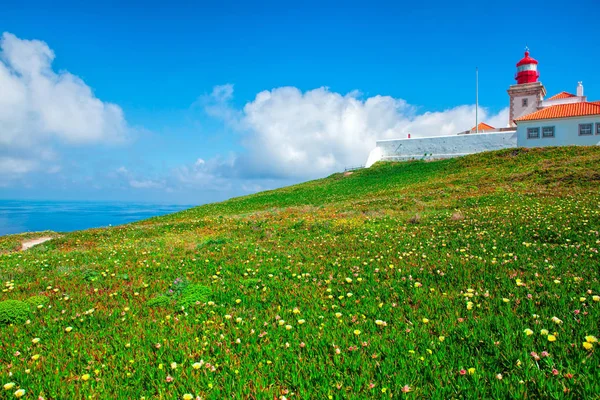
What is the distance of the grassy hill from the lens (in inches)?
159

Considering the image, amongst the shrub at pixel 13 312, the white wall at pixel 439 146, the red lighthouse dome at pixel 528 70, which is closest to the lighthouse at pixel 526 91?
the red lighthouse dome at pixel 528 70

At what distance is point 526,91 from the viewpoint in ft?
240

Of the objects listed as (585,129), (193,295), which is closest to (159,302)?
(193,295)

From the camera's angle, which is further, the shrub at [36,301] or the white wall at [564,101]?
the white wall at [564,101]

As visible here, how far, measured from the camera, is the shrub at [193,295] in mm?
6893

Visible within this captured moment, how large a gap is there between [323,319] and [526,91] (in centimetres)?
8585

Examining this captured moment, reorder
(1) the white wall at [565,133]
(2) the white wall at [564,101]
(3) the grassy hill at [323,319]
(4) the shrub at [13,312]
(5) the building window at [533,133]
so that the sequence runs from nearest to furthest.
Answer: (3) the grassy hill at [323,319]
(4) the shrub at [13,312]
(1) the white wall at [565,133]
(5) the building window at [533,133]
(2) the white wall at [564,101]

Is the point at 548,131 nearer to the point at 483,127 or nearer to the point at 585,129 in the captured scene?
the point at 585,129

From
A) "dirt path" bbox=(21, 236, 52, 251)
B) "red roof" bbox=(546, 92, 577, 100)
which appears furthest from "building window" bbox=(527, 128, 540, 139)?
"dirt path" bbox=(21, 236, 52, 251)

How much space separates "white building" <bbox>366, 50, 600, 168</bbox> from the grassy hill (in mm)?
45379

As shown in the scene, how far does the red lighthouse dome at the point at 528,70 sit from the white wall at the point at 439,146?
2911cm

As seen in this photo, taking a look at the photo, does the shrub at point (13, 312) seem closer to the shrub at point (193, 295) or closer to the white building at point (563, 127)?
the shrub at point (193, 295)

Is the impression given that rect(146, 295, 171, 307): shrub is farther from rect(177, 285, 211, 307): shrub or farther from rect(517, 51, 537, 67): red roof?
rect(517, 51, 537, 67): red roof

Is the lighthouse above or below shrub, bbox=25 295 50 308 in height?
above
